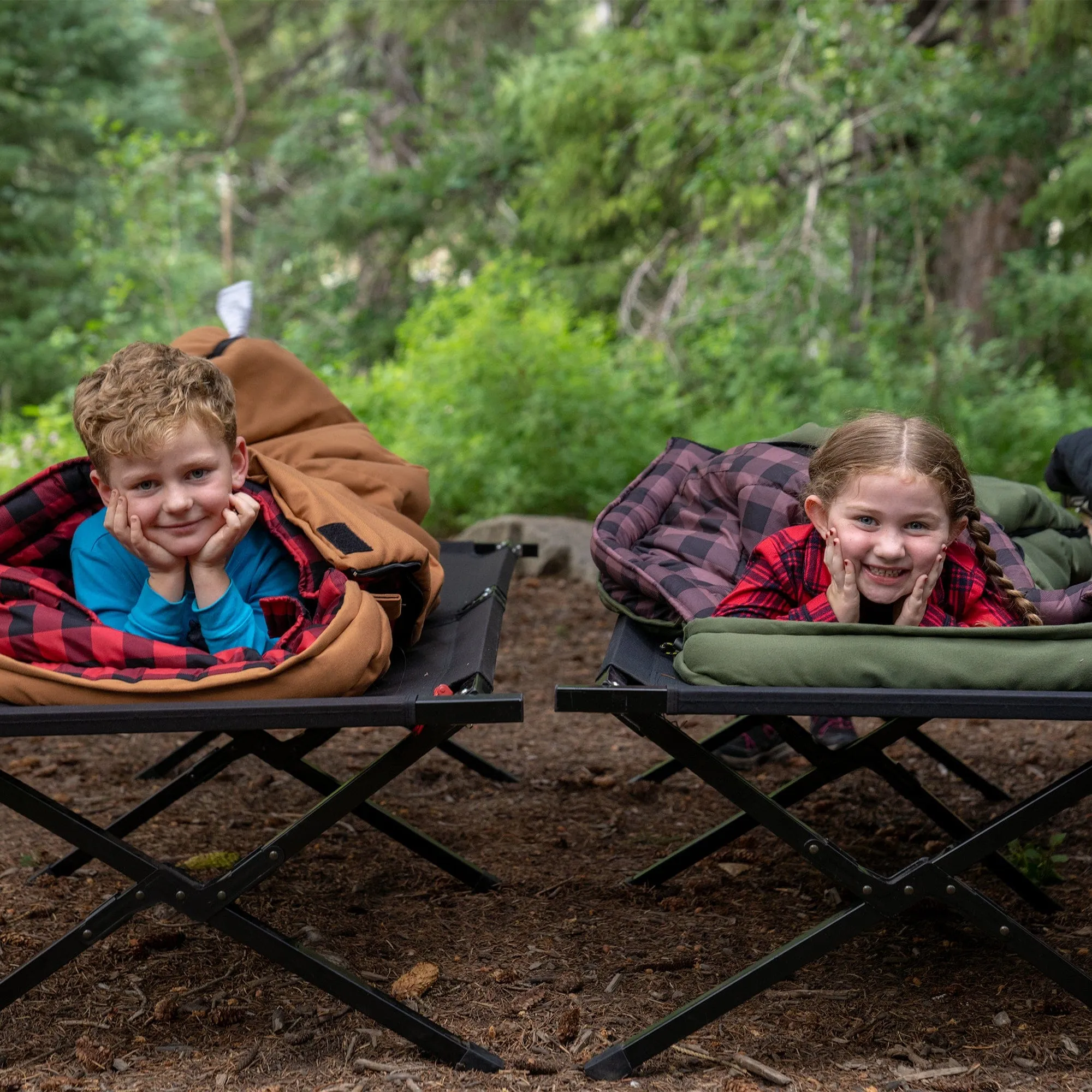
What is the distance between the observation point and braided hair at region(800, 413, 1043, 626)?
210cm

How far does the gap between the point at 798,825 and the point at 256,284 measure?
1065 centimetres

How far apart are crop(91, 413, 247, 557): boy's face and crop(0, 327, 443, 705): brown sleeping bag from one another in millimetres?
174

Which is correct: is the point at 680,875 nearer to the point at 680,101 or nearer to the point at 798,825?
the point at 798,825

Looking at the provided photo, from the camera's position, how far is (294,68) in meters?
12.9

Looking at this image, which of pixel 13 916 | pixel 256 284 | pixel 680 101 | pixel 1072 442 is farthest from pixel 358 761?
pixel 256 284

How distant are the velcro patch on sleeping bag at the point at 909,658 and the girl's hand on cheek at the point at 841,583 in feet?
0.45

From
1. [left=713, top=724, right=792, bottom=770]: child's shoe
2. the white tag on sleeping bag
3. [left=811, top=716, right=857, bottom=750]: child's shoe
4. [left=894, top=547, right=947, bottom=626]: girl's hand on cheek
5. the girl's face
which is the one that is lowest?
[left=713, top=724, right=792, bottom=770]: child's shoe

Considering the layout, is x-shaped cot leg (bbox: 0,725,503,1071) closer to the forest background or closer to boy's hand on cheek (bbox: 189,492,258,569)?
boy's hand on cheek (bbox: 189,492,258,569)

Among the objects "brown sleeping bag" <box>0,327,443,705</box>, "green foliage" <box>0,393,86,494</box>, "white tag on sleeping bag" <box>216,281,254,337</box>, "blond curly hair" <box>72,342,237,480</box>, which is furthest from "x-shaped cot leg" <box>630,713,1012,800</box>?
"green foliage" <box>0,393,86,494</box>

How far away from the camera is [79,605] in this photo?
2.24 meters

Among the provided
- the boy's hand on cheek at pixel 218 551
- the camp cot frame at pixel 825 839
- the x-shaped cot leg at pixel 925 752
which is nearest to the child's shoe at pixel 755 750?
the x-shaped cot leg at pixel 925 752

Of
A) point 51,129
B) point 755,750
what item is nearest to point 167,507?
point 755,750

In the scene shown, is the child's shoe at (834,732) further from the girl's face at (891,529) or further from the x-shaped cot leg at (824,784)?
the girl's face at (891,529)

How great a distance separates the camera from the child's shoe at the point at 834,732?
3533 mm
